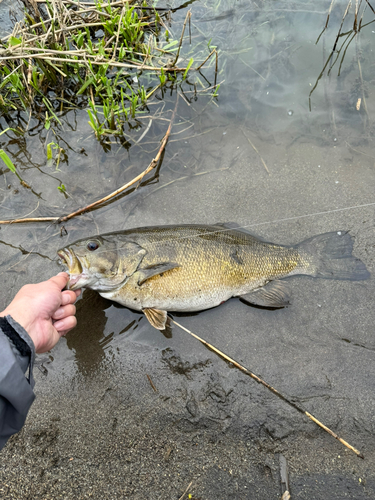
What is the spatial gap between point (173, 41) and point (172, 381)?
5.24m

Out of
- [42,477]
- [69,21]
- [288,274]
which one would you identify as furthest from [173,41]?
[42,477]

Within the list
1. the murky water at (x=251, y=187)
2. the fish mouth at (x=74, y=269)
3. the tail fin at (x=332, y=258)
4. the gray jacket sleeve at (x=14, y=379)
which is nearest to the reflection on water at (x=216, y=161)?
the murky water at (x=251, y=187)

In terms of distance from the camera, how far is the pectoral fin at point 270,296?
3.43 m

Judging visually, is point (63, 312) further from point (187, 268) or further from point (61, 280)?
point (187, 268)

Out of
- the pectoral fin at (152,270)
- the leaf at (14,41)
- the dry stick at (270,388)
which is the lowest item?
the dry stick at (270,388)

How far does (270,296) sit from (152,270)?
49.3 inches

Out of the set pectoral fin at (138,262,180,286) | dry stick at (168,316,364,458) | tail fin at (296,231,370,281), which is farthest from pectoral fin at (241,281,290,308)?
pectoral fin at (138,262,180,286)

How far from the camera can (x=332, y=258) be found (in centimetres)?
357

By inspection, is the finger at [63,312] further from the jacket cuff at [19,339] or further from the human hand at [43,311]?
the jacket cuff at [19,339]

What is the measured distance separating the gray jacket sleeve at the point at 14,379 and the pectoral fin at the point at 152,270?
4.30 ft

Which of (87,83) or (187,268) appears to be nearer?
(187,268)

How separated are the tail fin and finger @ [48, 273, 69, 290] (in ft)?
7.80

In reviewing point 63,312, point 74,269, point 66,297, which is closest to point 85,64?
point 74,269

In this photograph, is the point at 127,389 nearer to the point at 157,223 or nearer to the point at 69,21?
the point at 157,223
